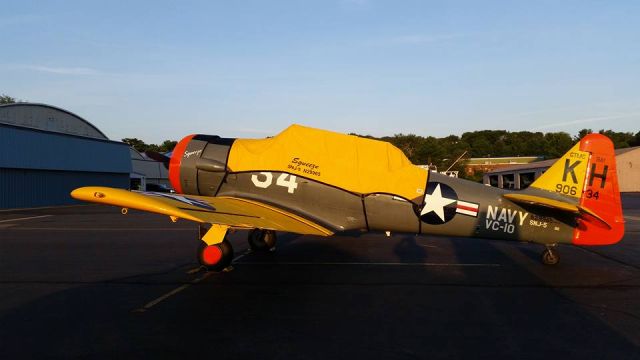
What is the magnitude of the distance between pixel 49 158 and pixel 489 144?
11337cm

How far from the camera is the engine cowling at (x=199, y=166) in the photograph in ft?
31.2

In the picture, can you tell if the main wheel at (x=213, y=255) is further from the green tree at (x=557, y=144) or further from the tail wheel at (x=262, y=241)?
the green tree at (x=557, y=144)

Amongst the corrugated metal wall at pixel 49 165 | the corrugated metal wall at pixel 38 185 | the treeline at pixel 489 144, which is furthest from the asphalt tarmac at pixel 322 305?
the treeline at pixel 489 144

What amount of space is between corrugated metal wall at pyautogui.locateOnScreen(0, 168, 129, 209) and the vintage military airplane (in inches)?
1221

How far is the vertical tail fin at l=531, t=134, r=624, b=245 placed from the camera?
867cm

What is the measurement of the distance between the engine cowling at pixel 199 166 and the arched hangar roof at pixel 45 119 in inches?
1387

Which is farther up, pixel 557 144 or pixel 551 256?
pixel 557 144

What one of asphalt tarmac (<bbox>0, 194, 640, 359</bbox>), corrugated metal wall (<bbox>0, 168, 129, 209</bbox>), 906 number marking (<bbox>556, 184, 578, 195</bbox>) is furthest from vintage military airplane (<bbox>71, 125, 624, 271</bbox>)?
corrugated metal wall (<bbox>0, 168, 129, 209</bbox>)

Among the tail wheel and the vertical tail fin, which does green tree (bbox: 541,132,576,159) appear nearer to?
the vertical tail fin

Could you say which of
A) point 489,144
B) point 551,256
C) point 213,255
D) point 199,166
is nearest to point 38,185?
point 199,166

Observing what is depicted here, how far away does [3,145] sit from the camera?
102 ft

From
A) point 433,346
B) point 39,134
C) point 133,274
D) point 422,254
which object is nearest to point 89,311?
point 133,274

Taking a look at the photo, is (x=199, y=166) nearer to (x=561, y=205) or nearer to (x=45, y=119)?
(x=561, y=205)

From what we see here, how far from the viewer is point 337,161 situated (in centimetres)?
905
